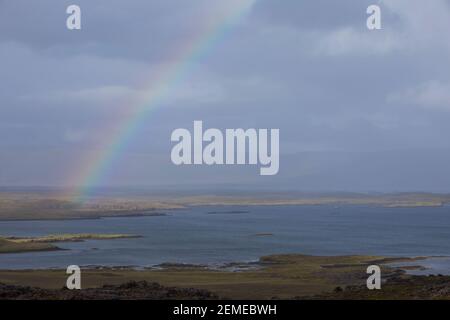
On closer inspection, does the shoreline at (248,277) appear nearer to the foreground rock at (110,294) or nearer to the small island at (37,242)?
the foreground rock at (110,294)

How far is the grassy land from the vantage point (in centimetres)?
4062

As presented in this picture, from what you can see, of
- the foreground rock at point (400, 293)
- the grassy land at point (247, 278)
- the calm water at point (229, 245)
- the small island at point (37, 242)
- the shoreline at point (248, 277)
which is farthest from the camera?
the small island at point (37, 242)

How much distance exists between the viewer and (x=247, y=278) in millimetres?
48531

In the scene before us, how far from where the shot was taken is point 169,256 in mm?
72688

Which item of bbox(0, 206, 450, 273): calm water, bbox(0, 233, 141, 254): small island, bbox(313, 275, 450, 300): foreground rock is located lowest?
bbox(0, 206, 450, 273): calm water

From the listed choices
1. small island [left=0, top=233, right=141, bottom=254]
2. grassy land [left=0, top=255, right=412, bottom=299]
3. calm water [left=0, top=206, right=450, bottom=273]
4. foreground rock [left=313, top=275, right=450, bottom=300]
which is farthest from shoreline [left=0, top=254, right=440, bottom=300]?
small island [left=0, top=233, right=141, bottom=254]

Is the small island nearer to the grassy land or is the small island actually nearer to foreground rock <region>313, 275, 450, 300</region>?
the grassy land

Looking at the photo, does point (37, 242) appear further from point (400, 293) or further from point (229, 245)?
point (400, 293)

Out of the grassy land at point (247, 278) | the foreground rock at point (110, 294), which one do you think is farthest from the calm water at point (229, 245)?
the foreground rock at point (110, 294)

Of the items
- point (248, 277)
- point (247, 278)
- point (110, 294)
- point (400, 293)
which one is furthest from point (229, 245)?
point (110, 294)

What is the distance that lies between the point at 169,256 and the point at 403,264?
25.7 metres

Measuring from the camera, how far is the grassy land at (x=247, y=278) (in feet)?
133
